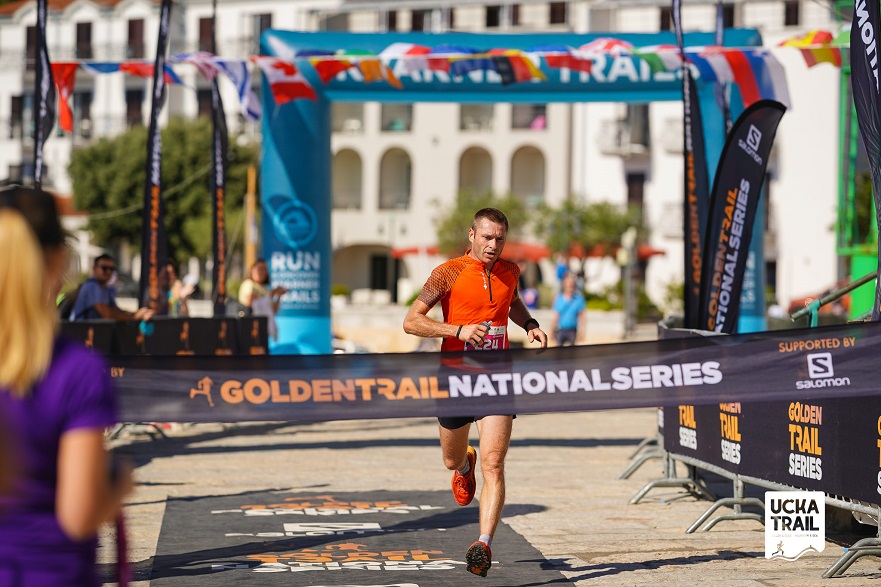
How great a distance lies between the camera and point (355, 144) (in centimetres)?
6500

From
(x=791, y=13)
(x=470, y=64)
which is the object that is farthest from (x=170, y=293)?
(x=791, y=13)

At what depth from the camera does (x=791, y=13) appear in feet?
184

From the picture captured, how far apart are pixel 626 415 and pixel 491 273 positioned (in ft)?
41.0

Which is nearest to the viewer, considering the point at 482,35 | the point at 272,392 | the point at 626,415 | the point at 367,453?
the point at 272,392

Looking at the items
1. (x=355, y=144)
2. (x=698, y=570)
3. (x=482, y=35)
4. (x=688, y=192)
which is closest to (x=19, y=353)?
(x=698, y=570)

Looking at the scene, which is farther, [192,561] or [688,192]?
[688,192]

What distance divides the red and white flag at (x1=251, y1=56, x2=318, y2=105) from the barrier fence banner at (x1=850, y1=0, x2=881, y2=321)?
10820 mm

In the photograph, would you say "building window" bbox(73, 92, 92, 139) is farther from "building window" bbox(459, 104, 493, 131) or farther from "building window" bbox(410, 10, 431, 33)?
"building window" bbox(459, 104, 493, 131)

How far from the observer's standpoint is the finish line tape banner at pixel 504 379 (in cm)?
669

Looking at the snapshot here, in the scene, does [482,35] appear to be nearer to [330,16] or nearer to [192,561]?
[192,561]

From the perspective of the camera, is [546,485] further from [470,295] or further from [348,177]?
[348,177]

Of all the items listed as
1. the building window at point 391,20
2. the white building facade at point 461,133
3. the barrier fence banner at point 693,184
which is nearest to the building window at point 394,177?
the white building facade at point 461,133

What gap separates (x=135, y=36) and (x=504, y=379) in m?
65.7

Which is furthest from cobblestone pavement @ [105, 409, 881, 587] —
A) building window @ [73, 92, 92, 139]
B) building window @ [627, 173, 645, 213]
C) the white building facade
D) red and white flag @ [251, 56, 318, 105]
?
building window @ [73, 92, 92, 139]
